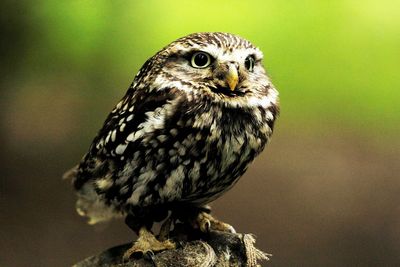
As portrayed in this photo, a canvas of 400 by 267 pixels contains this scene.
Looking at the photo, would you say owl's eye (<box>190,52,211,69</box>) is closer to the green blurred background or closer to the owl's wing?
the owl's wing

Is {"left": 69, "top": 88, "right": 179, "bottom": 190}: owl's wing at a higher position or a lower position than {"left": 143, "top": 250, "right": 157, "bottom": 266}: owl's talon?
higher

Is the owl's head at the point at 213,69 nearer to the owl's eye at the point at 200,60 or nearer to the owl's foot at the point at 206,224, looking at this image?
the owl's eye at the point at 200,60

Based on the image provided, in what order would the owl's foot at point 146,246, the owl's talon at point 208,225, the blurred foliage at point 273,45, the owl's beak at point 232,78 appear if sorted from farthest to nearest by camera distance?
the blurred foliage at point 273,45, the owl's talon at point 208,225, the owl's foot at point 146,246, the owl's beak at point 232,78

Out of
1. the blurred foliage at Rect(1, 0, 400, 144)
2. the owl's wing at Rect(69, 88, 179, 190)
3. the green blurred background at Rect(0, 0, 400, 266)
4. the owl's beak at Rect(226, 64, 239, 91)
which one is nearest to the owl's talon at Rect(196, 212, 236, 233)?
the owl's wing at Rect(69, 88, 179, 190)

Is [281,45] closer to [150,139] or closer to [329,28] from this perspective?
[329,28]

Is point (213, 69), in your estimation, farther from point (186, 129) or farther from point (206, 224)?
point (206, 224)

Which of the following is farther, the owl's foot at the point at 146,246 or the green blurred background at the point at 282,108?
the green blurred background at the point at 282,108

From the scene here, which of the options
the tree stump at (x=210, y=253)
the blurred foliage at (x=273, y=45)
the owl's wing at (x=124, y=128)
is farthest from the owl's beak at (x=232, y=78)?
the blurred foliage at (x=273, y=45)
